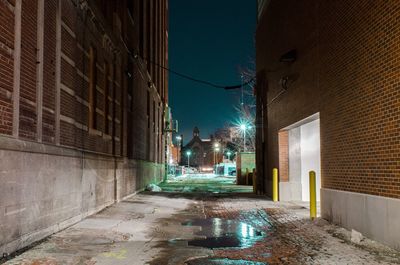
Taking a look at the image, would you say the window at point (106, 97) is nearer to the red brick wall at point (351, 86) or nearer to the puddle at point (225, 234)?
the puddle at point (225, 234)

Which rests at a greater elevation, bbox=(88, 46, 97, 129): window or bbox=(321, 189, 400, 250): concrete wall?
bbox=(88, 46, 97, 129): window

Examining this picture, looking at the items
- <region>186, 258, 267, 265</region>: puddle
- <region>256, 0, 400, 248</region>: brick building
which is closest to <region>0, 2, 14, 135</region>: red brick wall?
<region>186, 258, 267, 265</region>: puddle

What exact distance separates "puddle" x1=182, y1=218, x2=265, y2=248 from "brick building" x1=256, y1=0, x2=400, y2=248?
2206 mm

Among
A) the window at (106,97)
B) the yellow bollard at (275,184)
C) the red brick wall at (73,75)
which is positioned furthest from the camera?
the yellow bollard at (275,184)

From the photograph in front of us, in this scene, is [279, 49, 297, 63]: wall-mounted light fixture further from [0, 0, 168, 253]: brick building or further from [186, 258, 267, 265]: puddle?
[186, 258, 267, 265]: puddle

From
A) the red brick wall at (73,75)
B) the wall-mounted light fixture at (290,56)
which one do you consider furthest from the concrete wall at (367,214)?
the red brick wall at (73,75)

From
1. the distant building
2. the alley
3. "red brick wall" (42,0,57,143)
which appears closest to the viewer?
the alley

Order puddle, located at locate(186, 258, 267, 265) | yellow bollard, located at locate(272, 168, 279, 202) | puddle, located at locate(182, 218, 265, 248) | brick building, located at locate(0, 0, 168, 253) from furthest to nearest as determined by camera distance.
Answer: yellow bollard, located at locate(272, 168, 279, 202) < puddle, located at locate(182, 218, 265, 248) < brick building, located at locate(0, 0, 168, 253) < puddle, located at locate(186, 258, 267, 265)

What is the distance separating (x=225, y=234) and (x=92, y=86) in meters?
6.93

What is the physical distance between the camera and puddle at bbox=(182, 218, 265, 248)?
9086mm

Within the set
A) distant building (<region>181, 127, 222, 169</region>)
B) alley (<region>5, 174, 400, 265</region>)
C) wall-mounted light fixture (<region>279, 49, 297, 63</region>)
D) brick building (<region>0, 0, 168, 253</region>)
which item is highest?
distant building (<region>181, 127, 222, 169</region>)

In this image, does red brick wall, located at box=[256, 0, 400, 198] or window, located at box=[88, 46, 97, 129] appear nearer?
red brick wall, located at box=[256, 0, 400, 198]

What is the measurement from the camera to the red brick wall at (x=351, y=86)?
28.2 feet

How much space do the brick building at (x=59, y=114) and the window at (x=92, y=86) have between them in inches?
1.2
